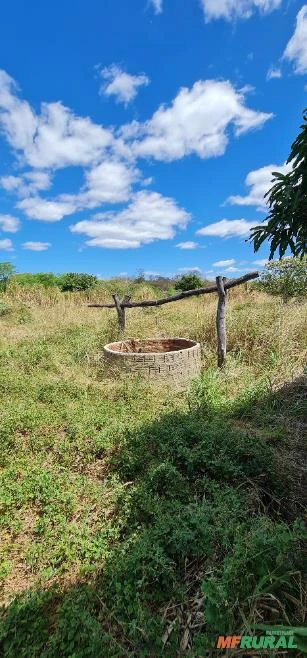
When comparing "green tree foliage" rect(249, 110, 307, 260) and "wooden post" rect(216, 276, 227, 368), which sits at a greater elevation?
"green tree foliage" rect(249, 110, 307, 260)

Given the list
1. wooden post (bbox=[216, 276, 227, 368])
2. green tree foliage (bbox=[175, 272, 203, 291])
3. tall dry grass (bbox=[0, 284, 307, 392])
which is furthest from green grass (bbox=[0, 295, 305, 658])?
green tree foliage (bbox=[175, 272, 203, 291])

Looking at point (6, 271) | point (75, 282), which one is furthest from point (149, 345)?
point (75, 282)

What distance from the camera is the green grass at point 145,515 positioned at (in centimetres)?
160

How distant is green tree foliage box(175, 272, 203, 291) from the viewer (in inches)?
742

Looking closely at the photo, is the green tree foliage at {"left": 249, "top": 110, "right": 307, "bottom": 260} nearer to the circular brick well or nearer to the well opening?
the circular brick well

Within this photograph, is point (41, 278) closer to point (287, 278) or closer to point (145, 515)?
point (287, 278)

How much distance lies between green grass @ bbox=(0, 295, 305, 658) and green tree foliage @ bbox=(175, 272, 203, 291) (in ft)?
47.1

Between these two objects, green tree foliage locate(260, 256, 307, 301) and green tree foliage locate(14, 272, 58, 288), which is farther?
green tree foliage locate(14, 272, 58, 288)

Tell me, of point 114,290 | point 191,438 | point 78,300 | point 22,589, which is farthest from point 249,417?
point 114,290

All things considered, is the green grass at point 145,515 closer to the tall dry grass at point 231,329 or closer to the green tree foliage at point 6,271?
the tall dry grass at point 231,329

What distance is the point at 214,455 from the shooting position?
2.72 meters

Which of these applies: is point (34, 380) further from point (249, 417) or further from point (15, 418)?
point (249, 417)

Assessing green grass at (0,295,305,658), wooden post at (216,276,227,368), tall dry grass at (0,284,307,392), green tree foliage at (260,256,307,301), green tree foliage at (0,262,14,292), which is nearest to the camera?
green grass at (0,295,305,658)

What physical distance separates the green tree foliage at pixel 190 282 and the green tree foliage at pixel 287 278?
526 cm
